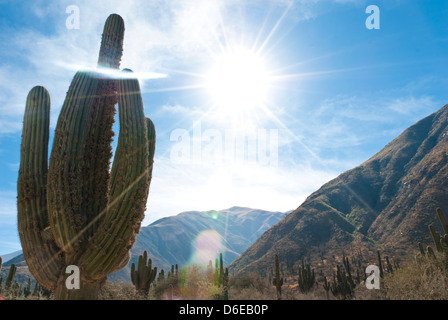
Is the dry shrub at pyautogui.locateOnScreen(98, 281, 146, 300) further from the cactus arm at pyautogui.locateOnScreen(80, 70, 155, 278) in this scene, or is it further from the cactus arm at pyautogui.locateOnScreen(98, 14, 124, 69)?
the cactus arm at pyautogui.locateOnScreen(98, 14, 124, 69)

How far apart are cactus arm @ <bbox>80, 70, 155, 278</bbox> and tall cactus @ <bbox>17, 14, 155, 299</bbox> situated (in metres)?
0.02

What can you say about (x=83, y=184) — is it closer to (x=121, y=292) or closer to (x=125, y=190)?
(x=125, y=190)

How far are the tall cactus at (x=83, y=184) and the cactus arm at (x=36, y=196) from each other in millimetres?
15

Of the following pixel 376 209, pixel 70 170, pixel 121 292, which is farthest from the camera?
pixel 376 209

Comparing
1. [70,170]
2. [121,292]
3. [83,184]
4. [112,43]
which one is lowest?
[121,292]

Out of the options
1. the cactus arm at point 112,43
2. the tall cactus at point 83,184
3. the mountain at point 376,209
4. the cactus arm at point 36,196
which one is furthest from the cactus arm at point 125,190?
the mountain at point 376,209

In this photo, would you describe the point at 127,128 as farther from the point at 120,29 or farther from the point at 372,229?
the point at 372,229

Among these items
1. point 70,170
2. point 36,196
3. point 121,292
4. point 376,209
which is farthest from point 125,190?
point 376,209

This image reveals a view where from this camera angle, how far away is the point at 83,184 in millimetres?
5188

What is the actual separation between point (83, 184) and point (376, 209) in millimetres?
76682

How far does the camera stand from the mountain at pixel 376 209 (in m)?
48.7

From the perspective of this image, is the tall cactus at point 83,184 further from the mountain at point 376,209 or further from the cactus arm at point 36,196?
the mountain at point 376,209
